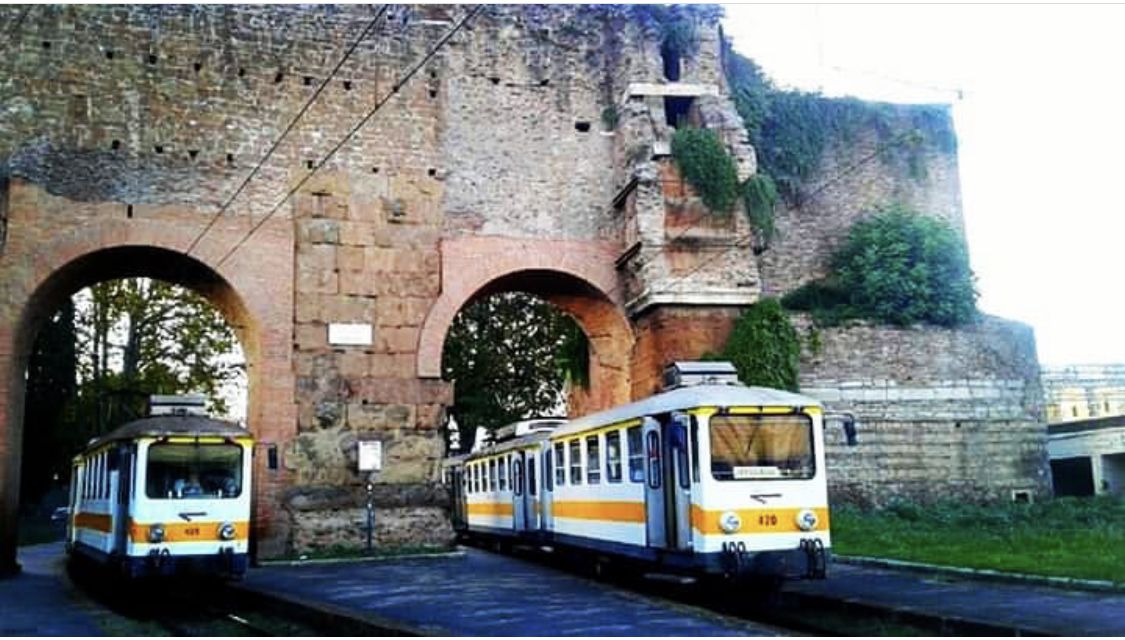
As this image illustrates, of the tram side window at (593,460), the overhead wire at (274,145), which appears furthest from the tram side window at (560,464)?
the overhead wire at (274,145)

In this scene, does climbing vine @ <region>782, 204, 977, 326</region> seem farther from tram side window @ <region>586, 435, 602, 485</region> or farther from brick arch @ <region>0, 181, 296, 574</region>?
brick arch @ <region>0, 181, 296, 574</region>

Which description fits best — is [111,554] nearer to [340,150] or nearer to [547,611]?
[547,611]

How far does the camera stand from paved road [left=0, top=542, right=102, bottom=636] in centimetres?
1061

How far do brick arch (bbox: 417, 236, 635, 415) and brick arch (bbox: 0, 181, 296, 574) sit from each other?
2.71m

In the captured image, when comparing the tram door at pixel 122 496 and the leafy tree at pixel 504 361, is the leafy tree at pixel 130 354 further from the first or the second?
the tram door at pixel 122 496

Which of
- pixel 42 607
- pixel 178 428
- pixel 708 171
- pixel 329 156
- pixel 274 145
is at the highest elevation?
pixel 274 145

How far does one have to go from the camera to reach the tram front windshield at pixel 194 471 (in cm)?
1341

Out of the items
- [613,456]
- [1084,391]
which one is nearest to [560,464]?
[613,456]

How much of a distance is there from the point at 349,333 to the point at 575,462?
6055 mm

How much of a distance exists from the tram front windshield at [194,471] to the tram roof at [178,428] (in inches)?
6.0

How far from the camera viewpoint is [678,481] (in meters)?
11.9

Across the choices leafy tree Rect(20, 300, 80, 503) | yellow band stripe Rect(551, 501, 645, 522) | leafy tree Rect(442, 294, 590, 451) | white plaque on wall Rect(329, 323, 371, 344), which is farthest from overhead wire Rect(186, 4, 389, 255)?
leafy tree Rect(442, 294, 590, 451)

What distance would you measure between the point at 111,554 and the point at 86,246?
635 centimetres

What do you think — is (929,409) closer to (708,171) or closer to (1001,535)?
(1001,535)
